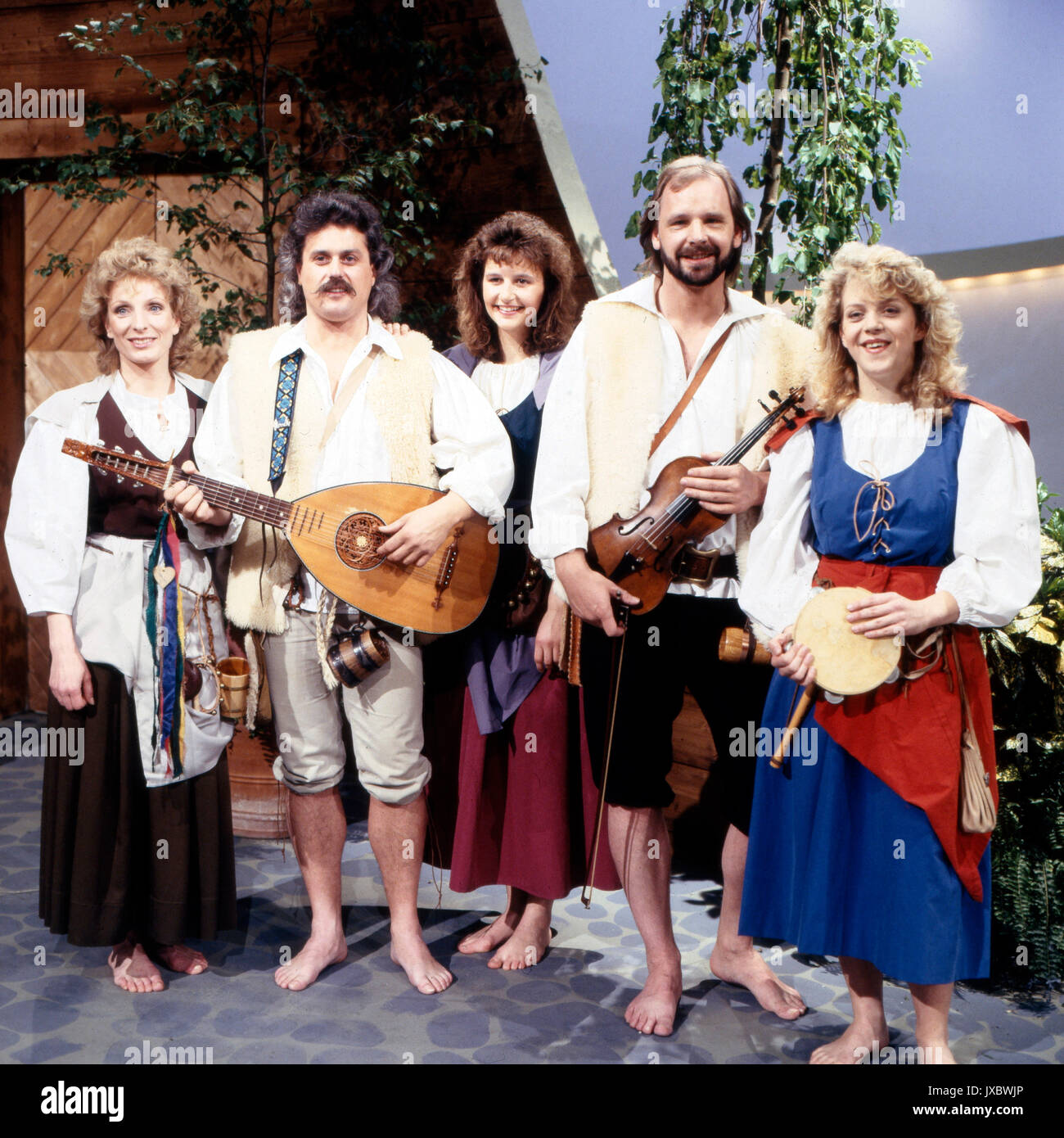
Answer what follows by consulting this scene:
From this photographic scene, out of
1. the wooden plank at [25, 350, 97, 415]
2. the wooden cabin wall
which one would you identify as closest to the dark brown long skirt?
the wooden cabin wall

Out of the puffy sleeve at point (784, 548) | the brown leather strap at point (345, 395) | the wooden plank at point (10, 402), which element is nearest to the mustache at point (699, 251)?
the puffy sleeve at point (784, 548)

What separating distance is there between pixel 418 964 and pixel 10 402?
393 cm

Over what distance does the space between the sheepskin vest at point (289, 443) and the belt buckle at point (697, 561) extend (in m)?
0.75

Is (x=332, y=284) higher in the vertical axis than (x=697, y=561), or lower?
higher

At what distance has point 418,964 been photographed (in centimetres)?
304

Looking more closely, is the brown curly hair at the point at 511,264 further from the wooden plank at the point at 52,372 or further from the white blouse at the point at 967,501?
the wooden plank at the point at 52,372

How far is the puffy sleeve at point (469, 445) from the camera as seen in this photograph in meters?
2.94

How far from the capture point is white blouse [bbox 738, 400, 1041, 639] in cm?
227

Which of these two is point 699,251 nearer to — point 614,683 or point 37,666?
point 614,683

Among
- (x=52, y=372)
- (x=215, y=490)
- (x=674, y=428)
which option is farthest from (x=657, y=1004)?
(x=52, y=372)

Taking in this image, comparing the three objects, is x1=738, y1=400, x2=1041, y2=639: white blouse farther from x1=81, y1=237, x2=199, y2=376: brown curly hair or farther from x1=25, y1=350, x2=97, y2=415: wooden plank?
x1=25, y1=350, x2=97, y2=415: wooden plank

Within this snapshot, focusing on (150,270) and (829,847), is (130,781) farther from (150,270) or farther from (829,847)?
(829,847)

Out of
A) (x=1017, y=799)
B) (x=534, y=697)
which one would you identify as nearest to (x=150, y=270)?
(x=534, y=697)
